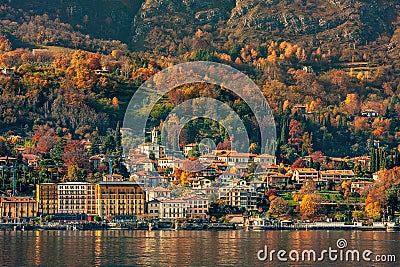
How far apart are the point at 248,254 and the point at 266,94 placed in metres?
52.4

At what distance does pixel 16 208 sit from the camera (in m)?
78.7

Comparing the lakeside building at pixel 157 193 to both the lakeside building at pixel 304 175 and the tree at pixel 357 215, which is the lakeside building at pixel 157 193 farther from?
the tree at pixel 357 215

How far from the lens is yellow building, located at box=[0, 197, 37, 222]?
78.2 m

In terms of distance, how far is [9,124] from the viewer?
98688 millimetres

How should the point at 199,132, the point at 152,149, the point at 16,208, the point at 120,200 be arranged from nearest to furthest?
the point at 16,208, the point at 120,200, the point at 152,149, the point at 199,132

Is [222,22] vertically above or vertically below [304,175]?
above

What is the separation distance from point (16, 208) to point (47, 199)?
2.26 metres

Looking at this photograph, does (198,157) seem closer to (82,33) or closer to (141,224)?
(141,224)

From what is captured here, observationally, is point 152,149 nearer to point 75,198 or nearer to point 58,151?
point 58,151

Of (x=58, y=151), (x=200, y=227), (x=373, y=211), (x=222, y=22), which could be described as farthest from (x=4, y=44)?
(x=373, y=211)

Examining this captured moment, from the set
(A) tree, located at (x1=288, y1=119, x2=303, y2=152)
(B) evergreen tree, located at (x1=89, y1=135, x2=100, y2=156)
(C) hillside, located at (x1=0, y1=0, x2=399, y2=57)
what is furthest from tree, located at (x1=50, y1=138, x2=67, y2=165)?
(C) hillside, located at (x1=0, y1=0, x2=399, y2=57)

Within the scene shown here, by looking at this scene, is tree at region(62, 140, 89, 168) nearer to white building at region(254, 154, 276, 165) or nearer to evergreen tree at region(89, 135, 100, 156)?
evergreen tree at region(89, 135, 100, 156)

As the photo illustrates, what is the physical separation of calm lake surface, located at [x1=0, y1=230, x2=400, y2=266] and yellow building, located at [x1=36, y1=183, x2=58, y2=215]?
16.9 feet

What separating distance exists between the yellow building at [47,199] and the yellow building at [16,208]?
16.6 inches
